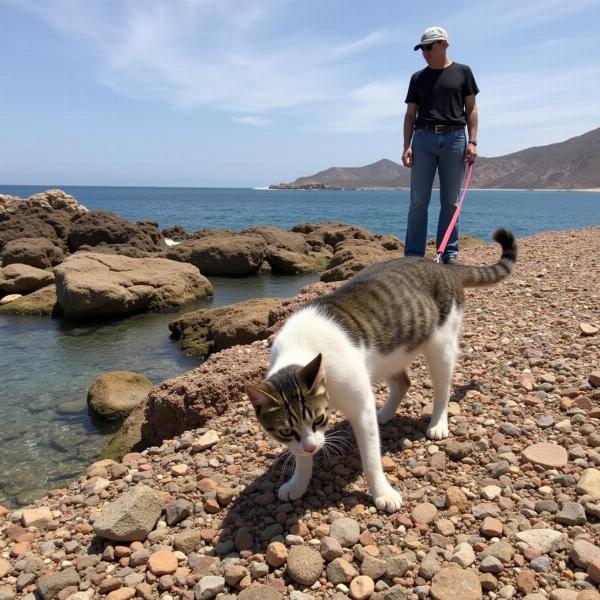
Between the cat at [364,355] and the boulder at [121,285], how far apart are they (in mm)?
10232

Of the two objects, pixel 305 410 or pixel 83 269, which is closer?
pixel 305 410

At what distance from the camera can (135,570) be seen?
298 cm

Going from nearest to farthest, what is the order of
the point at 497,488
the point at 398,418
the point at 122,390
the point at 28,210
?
the point at 497,488
the point at 398,418
the point at 122,390
the point at 28,210

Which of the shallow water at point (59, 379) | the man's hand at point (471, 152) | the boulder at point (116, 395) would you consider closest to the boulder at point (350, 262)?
the shallow water at point (59, 379)

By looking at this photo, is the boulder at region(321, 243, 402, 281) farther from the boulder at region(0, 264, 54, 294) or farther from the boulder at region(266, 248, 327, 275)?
the boulder at region(0, 264, 54, 294)

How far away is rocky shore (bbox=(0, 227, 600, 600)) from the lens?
2.68m

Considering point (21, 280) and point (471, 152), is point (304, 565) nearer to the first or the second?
point (471, 152)

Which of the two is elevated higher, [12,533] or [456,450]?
[456,450]

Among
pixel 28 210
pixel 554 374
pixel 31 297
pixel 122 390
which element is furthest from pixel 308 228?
pixel 554 374

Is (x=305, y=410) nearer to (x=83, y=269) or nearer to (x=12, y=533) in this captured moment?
(x=12, y=533)

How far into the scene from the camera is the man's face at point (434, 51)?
19.9 feet

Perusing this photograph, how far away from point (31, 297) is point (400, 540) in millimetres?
13662

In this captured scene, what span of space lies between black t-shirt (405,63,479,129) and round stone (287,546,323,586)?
5.15 meters


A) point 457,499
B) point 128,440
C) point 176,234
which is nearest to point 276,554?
point 457,499
